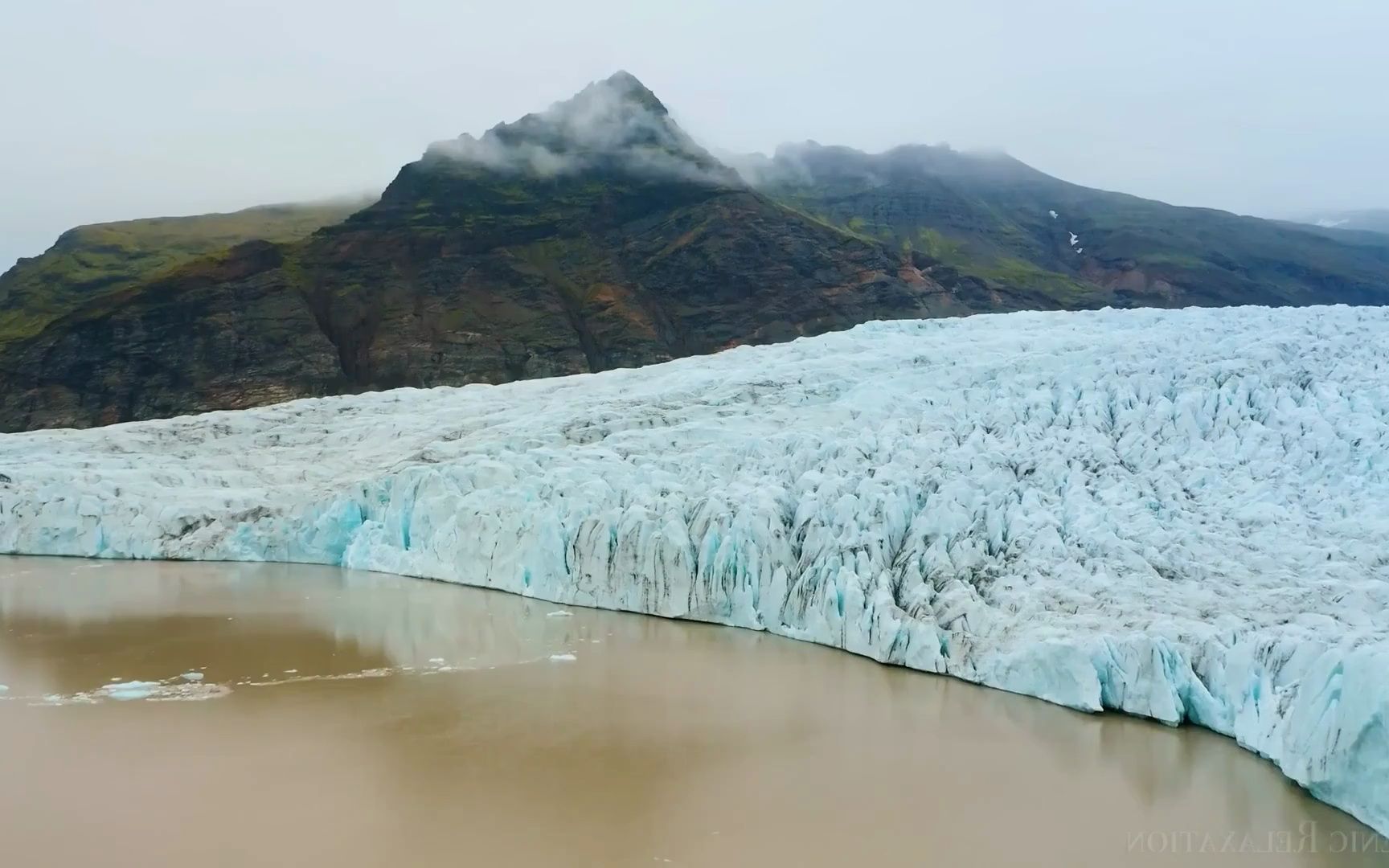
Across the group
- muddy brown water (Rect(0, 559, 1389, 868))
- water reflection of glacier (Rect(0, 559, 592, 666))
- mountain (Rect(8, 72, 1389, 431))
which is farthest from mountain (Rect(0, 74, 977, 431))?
muddy brown water (Rect(0, 559, 1389, 868))

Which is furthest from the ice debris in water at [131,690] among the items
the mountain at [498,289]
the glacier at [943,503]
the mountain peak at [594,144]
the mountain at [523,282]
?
the mountain peak at [594,144]

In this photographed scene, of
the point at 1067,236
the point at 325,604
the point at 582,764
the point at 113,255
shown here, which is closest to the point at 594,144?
the point at 113,255

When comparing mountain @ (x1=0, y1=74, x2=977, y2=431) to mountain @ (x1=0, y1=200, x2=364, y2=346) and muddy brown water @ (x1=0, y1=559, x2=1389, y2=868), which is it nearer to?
mountain @ (x1=0, y1=200, x2=364, y2=346)

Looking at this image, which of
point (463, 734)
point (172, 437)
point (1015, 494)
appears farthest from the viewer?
point (172, 437)

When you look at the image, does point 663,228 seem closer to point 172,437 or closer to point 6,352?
point 6,352

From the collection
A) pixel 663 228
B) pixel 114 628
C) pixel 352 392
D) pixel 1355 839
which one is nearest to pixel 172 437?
pixel 114 628

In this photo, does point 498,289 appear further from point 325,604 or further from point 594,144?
A: point 325,604

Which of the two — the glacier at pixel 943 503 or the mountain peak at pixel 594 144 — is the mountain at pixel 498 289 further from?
the glacier at pixel 943 503
